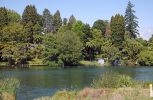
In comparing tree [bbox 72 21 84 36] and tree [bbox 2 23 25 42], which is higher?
tree [bbox 72 21 84 36]

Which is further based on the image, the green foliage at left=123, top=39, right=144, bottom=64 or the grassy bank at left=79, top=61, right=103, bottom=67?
the green foliage at left=123, top=39, right=144, bottom=64

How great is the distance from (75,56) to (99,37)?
19.5 meters

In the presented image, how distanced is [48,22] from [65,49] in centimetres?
3636

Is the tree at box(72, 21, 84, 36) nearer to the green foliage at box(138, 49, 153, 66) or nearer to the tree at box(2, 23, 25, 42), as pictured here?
the tree at box(2, 23, 25, 42)

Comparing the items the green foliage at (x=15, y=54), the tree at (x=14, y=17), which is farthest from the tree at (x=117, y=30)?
the tree at (x=14, y=17)

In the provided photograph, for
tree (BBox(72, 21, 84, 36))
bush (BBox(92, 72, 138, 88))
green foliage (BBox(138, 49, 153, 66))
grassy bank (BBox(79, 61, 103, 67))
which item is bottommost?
bush (BBox(92, 72, 138, 88))

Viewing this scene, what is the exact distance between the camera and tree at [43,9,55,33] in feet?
427

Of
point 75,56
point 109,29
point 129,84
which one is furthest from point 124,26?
point 129,84

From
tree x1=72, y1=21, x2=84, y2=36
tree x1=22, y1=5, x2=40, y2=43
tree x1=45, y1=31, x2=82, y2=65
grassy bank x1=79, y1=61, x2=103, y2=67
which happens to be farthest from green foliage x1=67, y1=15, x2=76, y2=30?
tree x1=45, y1=31, x2=82, y2=65

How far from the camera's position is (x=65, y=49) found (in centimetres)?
9669

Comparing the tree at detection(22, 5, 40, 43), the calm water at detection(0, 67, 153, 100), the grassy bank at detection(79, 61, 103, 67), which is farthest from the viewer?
the tree at detection(22, 5, 40, 43)

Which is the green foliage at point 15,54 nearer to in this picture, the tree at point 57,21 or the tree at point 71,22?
the tree at point 71,22

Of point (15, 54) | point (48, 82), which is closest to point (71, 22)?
point (15, 54)

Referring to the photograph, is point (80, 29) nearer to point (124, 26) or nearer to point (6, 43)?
point (124, 26)
